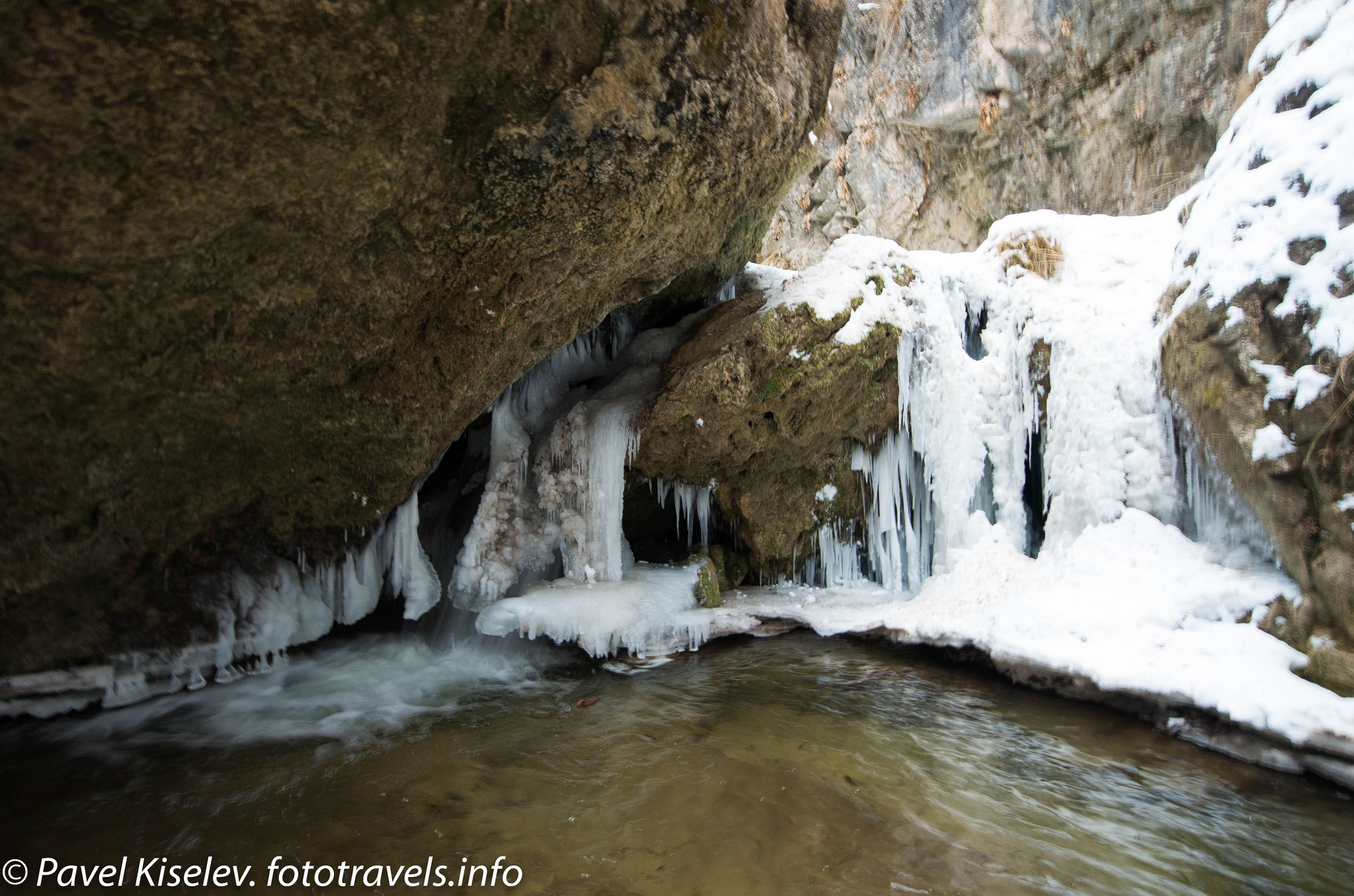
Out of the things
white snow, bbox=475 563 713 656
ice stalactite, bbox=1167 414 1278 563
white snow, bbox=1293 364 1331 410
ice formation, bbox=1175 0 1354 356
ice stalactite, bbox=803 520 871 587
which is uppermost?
ice formation, bbox=1175 0 1354 356

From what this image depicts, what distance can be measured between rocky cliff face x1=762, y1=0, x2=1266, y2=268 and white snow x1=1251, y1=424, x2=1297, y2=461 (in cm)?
922

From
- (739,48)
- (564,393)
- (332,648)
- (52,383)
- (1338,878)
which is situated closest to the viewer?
(1338,878)

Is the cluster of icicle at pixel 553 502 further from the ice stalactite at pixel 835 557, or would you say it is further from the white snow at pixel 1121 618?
the ice stalactite at pixel 835 557

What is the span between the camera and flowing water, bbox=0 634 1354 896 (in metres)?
3.03

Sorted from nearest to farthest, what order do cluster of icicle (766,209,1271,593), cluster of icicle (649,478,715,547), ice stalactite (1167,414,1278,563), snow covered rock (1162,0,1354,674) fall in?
1. snow covered rock (1162,0,1354,674)
2. ice stalactite (1167,414,1278,563)
3. cluster of icicle (766,209,1271,593)
4. cluster of icicle (649,478,715,547)

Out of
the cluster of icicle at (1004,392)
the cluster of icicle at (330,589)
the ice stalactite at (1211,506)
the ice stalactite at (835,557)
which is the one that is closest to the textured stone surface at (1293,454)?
the ice stalactite at (1211,506)

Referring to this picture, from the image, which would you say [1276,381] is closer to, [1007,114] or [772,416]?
[772,416]

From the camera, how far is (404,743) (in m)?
4.27

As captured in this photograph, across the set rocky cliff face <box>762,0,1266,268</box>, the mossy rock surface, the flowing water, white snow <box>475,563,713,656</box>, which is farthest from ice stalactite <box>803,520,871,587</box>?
rocky cliff face <box>762,0,1266,268</box>

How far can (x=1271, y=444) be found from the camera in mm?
4559

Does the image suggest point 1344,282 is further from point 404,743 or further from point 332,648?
point 332,648

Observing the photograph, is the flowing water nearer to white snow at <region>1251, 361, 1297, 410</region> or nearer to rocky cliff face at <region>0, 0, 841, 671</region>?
rocky cliff face at <region>0, 0, 841, 671</region>

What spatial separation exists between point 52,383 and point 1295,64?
346 inches

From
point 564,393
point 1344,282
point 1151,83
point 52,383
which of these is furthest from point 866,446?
point 1151,83
